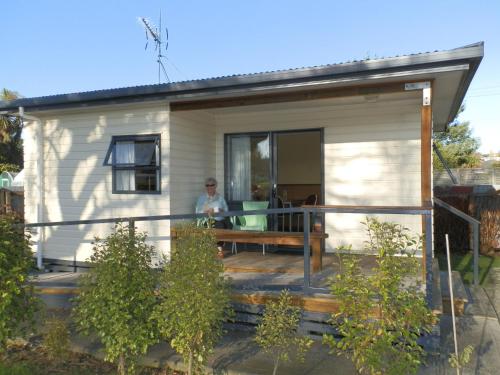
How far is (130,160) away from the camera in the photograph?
6754 mm

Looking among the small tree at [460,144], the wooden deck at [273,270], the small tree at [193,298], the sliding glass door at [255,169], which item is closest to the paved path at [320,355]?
the small tree at [193,298]

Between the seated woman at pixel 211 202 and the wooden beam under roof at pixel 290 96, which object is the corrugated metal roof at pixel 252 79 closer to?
the wooden beam under roof at pixel 290 96

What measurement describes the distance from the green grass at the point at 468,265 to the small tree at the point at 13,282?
20.0ft

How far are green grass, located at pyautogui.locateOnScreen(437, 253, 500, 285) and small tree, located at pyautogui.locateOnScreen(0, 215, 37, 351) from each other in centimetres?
609

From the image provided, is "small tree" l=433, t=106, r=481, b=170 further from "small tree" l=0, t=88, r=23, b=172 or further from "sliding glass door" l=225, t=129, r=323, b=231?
"small tree" l=0, t=88, r=23, b=172

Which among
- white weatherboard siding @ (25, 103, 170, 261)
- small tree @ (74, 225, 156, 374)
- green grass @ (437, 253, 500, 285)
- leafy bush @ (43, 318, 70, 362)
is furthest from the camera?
green grass @ (437, 253, 500, 285)

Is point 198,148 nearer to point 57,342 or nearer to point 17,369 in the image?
point 57,342

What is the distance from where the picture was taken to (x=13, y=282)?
3693mm

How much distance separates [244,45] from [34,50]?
26.6ft

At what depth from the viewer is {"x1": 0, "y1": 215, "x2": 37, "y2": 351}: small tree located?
12.0 feet

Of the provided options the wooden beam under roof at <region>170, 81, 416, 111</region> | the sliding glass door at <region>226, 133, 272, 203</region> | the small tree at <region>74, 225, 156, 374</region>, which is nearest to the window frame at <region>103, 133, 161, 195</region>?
the wooden beam under roof at <region>170, 81, 416, 111</region>

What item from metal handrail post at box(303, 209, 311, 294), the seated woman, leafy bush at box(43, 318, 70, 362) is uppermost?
the seated woman

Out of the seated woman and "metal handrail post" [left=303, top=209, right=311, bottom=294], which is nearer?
"metal handrail post" [left=303, top=209, right=311, bottom=294]

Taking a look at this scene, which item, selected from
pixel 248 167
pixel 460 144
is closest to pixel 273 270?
pixel 248 167
